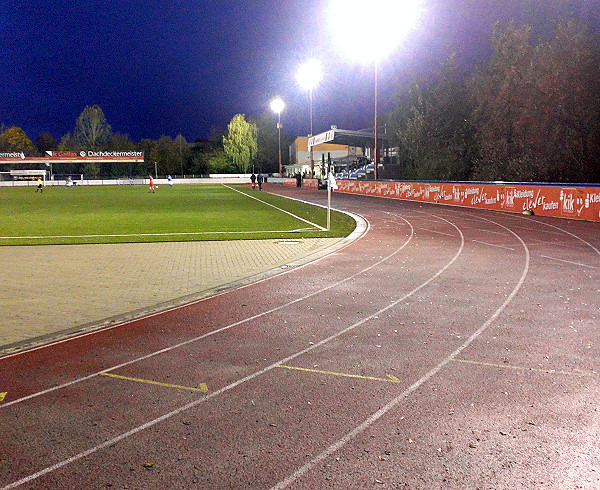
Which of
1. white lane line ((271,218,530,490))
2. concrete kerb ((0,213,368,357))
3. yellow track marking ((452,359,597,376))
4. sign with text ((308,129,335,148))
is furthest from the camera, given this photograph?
sign with text ((308,129,335,148))

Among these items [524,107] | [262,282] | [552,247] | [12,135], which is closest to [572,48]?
[524,107]

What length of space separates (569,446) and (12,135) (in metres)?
148

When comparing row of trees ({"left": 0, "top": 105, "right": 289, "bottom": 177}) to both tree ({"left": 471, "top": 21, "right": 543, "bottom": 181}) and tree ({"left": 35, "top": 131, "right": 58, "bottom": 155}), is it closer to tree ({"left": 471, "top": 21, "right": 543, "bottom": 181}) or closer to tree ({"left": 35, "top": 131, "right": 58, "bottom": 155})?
tree ({"left": 35, "top": 131, "right": 58, "bottom": 155})

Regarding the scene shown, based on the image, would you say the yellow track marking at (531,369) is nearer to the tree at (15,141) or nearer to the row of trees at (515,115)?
the row of trees at (515,115)

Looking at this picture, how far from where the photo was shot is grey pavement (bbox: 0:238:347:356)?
7703 mm

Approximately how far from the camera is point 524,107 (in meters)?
35.4

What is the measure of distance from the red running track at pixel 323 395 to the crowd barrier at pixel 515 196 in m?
14.3

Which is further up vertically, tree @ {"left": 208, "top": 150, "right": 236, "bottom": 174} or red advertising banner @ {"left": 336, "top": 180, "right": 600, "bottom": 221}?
tree @ {"left": 208, "top": 150, "right": 236, "bottom": 174}

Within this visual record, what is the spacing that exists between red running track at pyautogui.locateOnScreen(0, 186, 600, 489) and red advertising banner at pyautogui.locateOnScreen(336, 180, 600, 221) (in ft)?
46.8

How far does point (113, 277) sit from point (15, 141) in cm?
13816

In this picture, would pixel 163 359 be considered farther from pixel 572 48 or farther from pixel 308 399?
pixel 572 48

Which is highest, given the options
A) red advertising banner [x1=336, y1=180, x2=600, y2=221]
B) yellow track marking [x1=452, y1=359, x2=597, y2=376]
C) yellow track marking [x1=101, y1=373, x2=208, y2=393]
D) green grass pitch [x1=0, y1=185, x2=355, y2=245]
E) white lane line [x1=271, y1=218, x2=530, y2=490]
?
red advertising banner [x1=336, y1=180, x2=600, y2=221]

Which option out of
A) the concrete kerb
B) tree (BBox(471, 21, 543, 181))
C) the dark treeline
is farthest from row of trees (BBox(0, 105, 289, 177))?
the concrete kerb

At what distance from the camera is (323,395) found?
509 centimetres
